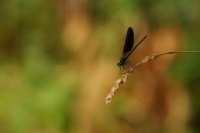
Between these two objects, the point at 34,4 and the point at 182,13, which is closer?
the point at 182,13

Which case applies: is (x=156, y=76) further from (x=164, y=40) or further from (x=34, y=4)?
(x=34, y=4)

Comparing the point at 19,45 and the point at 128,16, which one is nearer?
the point at 128,16

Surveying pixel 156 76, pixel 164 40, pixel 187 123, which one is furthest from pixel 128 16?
pixel 187 123

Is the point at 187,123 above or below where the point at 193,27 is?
below

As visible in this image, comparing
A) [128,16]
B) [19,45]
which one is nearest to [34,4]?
[19,45]

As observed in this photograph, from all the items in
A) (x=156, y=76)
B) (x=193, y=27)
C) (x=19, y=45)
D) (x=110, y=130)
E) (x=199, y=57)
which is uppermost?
(x=193, y=27)

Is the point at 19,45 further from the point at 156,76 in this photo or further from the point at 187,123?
the point at 187,123
